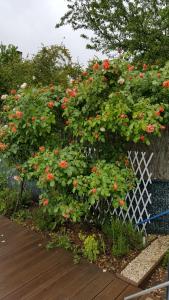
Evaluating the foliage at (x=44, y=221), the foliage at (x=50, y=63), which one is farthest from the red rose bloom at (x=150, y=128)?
the foliage at (x=50, y=63)

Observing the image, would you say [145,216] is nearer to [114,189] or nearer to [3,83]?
[114,189]

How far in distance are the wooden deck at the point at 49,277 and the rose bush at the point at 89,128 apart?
0.48 m

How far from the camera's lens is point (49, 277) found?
8.28 ft

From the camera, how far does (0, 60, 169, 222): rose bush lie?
108 inches

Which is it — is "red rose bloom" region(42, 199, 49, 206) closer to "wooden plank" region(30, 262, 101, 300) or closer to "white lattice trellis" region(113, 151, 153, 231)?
"wooden plank" region(30, 262, 101, 300)

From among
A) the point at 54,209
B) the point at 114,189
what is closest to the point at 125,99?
the point at 114,189

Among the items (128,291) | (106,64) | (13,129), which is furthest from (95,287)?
(106,64)

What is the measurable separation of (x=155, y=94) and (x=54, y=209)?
172cm

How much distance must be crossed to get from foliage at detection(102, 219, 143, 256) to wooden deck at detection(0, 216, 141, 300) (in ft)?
1.03

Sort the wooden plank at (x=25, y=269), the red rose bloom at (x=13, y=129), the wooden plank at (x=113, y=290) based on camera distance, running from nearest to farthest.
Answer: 1. the wooden plank at (x=113, y=290)
2. the wooden plank at (x=25, y=269)
3. the red rose bloom at (x=13, y=129)

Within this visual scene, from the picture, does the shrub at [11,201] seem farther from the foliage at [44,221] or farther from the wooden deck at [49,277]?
the wooden deck at [49,277]

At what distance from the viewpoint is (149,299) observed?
2197 millimetres

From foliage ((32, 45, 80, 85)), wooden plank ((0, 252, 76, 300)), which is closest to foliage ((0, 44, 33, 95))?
foliage ((32, 45, 80, 85))

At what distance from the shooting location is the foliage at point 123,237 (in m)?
2.82
